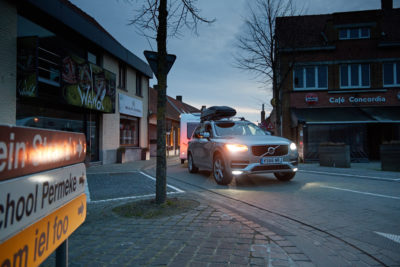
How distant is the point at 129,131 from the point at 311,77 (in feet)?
43.7

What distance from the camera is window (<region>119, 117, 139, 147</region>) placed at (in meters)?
18.0

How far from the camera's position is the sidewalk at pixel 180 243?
272 cm

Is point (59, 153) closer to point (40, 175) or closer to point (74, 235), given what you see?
point (40, 175)

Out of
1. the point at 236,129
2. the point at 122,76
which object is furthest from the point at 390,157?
the point at 122,76

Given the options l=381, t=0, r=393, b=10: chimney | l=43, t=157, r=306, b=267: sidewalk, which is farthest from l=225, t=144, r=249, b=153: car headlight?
l=381, t=0, r=393, b=10: chimney

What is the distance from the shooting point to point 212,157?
8.45 meters

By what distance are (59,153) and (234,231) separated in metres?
2.64

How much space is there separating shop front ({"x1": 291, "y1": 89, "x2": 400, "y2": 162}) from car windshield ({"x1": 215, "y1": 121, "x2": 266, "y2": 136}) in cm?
964

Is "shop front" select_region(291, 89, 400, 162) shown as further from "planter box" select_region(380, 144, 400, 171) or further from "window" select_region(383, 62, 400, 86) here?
"planter box" select_region(380, 144, 400, 171)

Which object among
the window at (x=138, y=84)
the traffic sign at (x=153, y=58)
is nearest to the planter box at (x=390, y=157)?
the traffic sign at (x=153, y=58)

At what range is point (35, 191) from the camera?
125 centimetres

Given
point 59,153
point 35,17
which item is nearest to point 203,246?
point 59,153

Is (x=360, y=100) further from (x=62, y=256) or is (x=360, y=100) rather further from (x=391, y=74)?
(x=62, y=256)

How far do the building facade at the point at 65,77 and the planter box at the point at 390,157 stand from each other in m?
12.5
